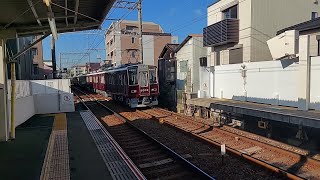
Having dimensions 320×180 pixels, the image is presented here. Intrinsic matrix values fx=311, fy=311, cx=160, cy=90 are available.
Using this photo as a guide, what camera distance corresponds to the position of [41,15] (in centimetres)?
980

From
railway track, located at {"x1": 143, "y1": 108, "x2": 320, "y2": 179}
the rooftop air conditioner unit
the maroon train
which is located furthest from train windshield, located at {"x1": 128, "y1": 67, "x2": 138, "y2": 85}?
the rooftop air conditioner unit

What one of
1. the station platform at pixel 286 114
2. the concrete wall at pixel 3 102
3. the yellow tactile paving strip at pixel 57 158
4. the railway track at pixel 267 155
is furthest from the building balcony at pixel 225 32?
the concrete wall at pixel 3 102

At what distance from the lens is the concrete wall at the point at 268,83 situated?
1190 centimetres

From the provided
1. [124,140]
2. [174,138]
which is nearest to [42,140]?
[124,140]

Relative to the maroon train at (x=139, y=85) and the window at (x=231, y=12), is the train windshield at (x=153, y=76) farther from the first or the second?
the window at (x=231, y=12)

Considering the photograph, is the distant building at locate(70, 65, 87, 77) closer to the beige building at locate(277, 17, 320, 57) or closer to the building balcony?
the building balcony

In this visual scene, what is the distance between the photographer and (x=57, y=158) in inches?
325

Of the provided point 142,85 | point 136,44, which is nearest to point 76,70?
point 136,44

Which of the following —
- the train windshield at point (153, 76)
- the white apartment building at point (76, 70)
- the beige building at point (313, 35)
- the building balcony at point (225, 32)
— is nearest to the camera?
the beige building at point (313, 35)

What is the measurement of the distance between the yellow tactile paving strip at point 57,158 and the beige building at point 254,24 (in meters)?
11.6

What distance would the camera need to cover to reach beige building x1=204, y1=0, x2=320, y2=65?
18092 millimetres

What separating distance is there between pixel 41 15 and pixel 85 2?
6.16ft

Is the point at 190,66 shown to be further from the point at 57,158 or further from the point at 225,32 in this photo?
the point at 57,158

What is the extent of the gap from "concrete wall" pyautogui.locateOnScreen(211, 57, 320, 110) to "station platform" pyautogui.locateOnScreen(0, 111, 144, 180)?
792cm
